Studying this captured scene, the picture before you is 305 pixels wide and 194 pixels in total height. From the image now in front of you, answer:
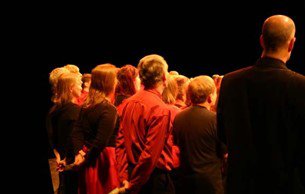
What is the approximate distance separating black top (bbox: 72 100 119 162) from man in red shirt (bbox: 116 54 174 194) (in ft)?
1.42

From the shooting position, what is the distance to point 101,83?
3.99m

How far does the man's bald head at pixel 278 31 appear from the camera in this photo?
2.54 meters

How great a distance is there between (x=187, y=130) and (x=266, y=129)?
4.90 feet

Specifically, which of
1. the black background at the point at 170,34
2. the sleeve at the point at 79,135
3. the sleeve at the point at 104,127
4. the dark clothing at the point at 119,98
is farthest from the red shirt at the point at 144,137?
the black background at the point at 170,34

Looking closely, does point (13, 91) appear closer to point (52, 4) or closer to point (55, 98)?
point (55, 98)

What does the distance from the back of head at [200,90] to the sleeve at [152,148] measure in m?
0.79

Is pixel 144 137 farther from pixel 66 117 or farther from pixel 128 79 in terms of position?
pixel 66 117

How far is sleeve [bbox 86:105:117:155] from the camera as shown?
3908 millimetres

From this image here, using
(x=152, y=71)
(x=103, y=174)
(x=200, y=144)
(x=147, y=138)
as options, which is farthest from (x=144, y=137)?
(x=103, y=174)

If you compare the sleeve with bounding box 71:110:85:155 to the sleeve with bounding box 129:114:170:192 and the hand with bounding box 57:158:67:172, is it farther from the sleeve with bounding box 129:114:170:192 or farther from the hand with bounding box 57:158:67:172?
the sleeve with bounding box 129:114:170:192

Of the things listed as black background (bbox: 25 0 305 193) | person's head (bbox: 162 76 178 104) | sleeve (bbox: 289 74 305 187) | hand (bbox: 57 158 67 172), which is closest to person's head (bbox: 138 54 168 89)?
sleeve (bbox: 289 74 305 187)

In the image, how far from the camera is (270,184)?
2531 millimetres

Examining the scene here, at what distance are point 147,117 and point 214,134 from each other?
0.92 meters

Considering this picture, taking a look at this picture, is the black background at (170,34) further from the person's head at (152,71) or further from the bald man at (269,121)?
the bald man at (269,121)
